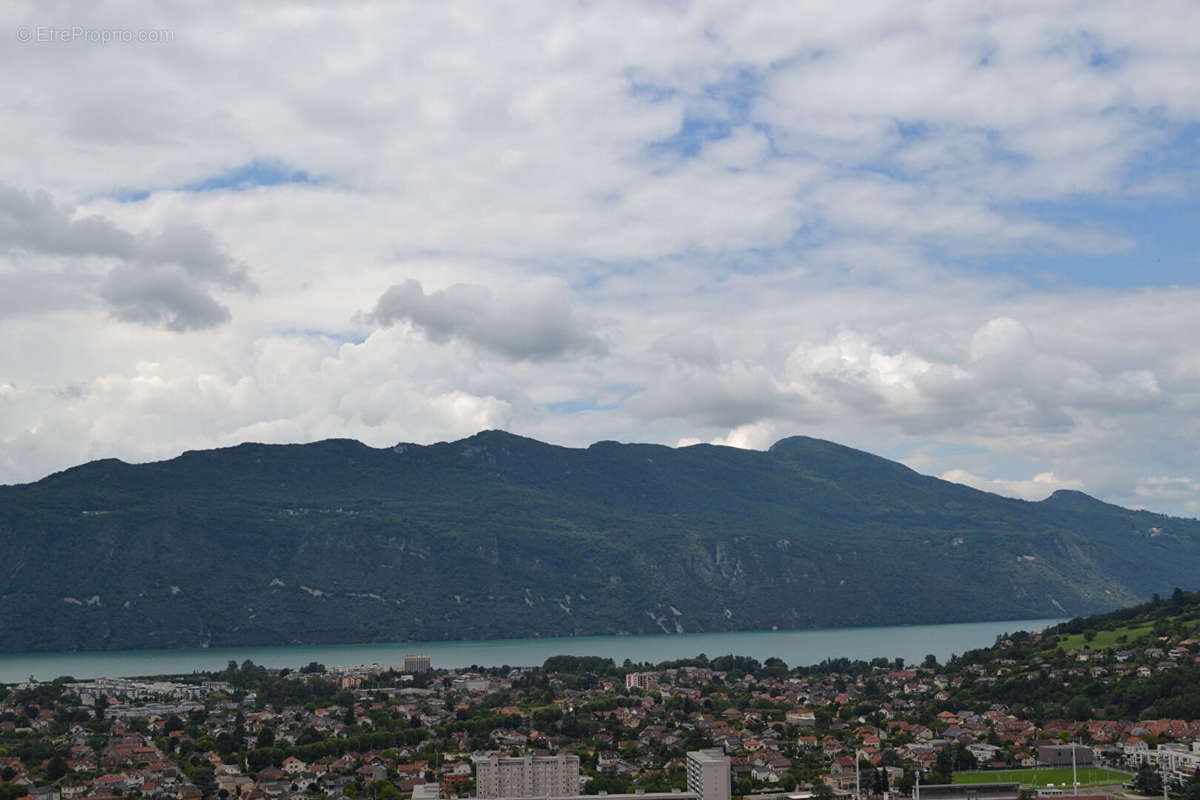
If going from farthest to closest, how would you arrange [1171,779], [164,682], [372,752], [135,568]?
[135,568] → [164,682] → [372,752] → [1171,779]

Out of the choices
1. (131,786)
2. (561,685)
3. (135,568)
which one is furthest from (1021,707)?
(135,568)

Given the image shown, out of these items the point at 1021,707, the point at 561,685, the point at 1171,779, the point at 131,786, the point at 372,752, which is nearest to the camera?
the point at 1171,779

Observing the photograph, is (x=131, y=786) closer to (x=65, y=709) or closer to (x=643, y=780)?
(x=643, y=780)

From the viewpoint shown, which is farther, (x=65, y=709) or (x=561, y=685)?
(x=561, y=685)

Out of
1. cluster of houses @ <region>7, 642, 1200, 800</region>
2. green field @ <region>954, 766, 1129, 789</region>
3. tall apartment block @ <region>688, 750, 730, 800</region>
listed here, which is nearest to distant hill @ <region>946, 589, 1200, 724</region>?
cluster of houses @ <region>7, 642, 1200, 800</region>

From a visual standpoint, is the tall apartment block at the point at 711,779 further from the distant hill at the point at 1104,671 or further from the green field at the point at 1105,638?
the green field at the point at 1105,638

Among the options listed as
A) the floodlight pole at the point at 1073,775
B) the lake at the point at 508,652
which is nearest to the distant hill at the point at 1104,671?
the floodlight pole at the point at 1073,775

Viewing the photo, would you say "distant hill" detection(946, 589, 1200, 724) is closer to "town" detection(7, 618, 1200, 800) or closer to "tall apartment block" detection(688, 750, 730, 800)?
"town" detection(7, 618, 1200, 800)
